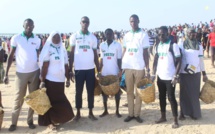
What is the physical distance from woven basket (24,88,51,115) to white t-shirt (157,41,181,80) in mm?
2293

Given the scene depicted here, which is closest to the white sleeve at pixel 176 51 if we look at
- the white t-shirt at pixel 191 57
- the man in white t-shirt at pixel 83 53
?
the white t-shirt at pixel 191 57

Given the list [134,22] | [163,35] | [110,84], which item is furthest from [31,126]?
[163,35]

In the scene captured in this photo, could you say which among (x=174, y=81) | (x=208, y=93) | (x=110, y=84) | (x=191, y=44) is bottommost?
(x=208, y=93)

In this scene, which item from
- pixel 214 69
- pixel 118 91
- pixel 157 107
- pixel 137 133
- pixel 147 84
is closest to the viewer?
pixel 137 133

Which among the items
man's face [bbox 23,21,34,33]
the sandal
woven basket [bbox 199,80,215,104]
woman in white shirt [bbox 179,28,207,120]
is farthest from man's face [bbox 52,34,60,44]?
woven basket [bbox 199,80,215,104]

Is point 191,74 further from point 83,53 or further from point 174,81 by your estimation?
point 83,53

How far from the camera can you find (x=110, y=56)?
6309mm

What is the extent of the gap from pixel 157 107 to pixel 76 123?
2.18 metres

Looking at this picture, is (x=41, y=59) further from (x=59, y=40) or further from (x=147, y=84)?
(x=147, y=84)

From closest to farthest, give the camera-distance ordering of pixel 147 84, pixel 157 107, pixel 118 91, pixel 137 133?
pixel 137 133
pixel 147 84
pixel 118 91
pixel 157 107

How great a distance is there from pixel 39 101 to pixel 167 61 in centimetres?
258

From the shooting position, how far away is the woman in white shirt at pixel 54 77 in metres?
5.68

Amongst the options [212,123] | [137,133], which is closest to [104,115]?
[137,133]

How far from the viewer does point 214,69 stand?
40.8 feet
